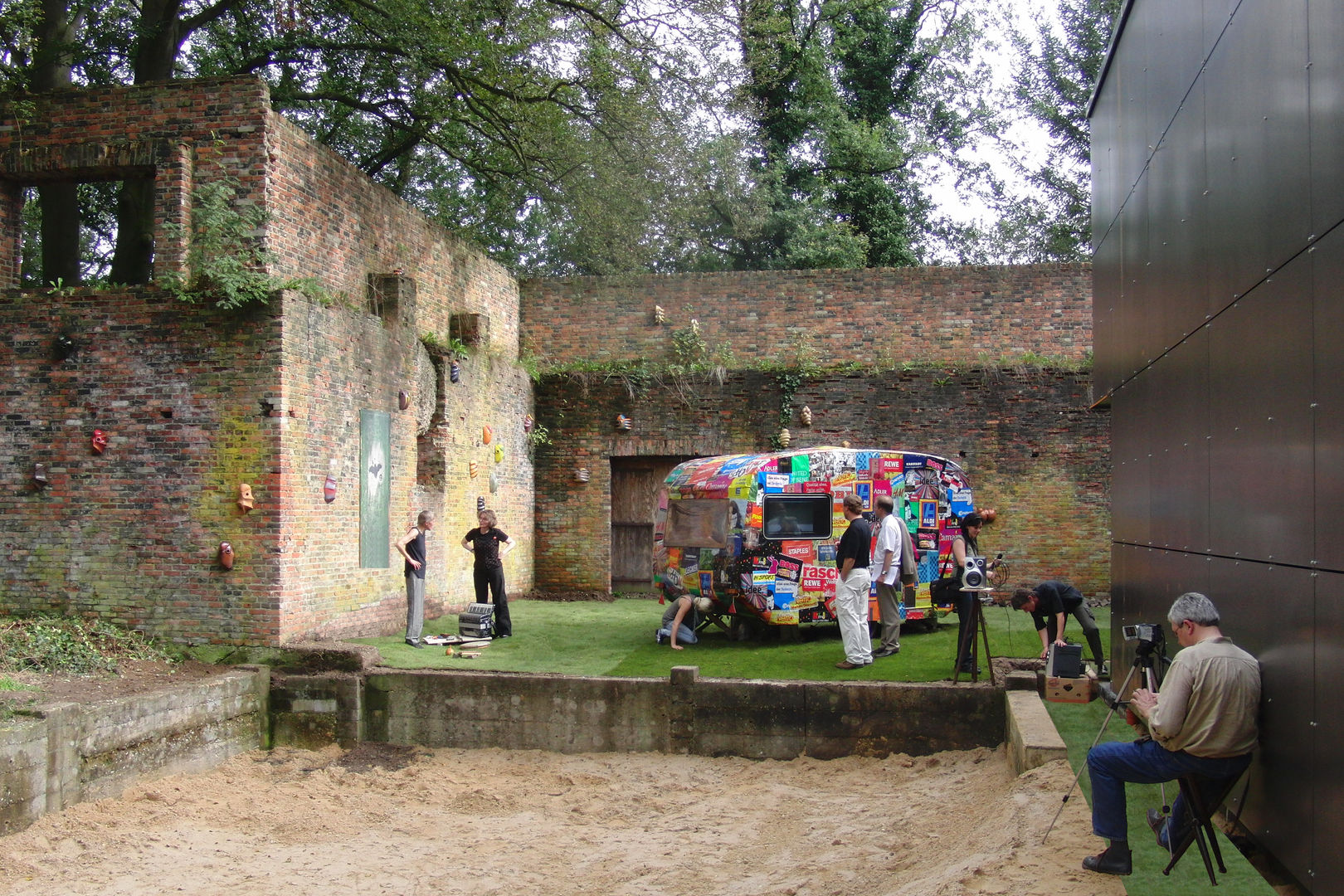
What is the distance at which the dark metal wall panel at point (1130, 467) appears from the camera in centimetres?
810

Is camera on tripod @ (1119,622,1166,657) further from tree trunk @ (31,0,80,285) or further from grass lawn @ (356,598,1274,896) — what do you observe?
tree trunk @ (31,0,80,285)

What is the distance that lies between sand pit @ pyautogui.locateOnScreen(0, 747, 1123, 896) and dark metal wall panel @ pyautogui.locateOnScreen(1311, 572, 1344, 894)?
136cm

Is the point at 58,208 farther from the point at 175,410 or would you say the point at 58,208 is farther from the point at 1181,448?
the point at 1181,448

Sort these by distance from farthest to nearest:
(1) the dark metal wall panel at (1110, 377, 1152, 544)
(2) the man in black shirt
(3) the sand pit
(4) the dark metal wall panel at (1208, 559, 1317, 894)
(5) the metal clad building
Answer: (2) the man in black shirt, (1) the dark metal wall panel at (1110, 377, 1152, 544), (3) the sand pit, (4) the dark metal wall panel at (1208, 559, 1317, 894), (5) the metal clad building

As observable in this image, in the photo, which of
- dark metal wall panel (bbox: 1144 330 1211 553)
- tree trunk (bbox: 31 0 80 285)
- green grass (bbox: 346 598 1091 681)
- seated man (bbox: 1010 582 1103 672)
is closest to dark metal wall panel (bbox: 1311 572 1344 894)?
dark metal wall panel (bbox: 1144 330 1211 553)

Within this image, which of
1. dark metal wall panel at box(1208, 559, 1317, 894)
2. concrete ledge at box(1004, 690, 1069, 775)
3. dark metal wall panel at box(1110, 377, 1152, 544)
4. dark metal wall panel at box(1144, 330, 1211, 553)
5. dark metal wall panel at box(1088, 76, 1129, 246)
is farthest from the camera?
dark metal wall panel at box(1088, 76, 1129, 246)

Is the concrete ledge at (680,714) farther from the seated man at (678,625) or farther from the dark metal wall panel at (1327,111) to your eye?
the dark metal wall panel at (1327,111)

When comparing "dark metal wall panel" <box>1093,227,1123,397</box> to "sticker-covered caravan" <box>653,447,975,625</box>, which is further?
"sticker-covered caravan" <box>653,447,975,625</box>

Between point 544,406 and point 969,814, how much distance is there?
11309 millimetres

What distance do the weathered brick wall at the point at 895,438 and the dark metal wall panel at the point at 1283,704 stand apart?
11.3m

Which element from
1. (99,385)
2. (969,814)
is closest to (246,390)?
(99,385)

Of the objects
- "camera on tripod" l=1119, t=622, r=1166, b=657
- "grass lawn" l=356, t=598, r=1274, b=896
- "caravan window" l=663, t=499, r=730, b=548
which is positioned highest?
"caravan window" l=663, t=499, r=730, b=548

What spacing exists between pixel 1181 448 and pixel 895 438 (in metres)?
9.93

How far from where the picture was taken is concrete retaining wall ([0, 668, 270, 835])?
785 centimetres
